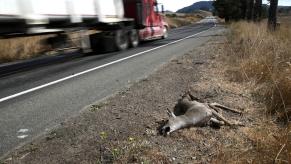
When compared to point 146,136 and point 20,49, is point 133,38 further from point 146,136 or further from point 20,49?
point 146,136

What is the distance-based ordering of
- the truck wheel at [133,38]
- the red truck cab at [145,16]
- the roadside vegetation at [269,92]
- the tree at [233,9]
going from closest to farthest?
the roadside vegetation at [269,92], the truck wheel at [133,38], the red truck cab at [145,16], the tree at [233,9]

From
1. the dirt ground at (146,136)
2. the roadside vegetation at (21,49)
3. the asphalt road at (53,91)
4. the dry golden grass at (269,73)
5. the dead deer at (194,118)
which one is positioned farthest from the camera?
the roadside vegetation at (21,49)

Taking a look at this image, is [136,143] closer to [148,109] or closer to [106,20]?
[148,109]

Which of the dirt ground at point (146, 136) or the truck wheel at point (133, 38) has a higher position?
the dirt ground at point (146, 136)

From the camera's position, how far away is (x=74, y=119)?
6.01 metres

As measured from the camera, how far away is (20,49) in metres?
18.8

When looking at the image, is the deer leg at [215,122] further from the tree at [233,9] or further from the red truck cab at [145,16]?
the tree at [233,9]

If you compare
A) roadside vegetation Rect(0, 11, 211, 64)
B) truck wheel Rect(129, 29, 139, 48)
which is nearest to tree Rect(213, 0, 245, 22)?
truck wheel Rect(129, 29, 139, 48)

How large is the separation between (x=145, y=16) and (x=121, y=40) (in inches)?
135

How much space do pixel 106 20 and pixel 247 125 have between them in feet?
39.9

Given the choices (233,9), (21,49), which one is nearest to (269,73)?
(21,49)

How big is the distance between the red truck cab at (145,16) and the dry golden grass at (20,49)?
470cm

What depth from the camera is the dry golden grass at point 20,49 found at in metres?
17.3

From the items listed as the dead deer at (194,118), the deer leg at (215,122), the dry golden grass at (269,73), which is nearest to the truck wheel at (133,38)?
the dry golden grass at (269,73)
